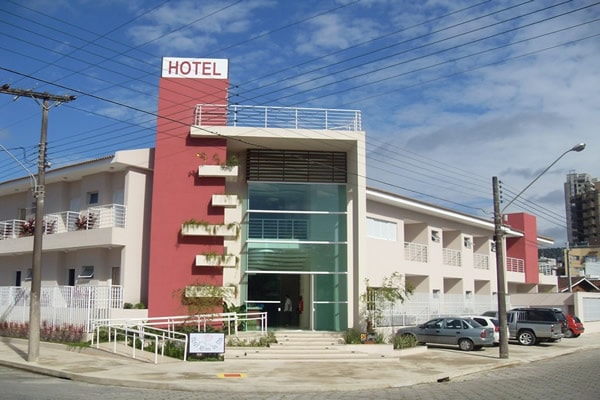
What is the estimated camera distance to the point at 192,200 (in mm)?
26188

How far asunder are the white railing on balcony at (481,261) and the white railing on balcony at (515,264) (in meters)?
2.48

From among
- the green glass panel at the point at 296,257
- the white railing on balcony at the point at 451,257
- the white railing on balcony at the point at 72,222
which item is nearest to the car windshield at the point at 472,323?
the green glass panel at the point at 296,257

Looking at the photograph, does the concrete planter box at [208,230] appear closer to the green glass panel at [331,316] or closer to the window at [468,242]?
the green glass panel at [331,316]

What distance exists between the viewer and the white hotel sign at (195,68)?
2705 centimetres

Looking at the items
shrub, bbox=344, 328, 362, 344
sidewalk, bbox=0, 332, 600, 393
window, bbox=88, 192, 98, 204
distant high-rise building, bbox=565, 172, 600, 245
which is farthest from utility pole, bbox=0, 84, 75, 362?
distant high-rise building, bbox=565, 172, 600, 245

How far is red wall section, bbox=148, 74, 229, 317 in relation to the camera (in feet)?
83.4

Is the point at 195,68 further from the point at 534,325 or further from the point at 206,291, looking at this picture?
the point at 534,325

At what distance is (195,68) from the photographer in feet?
89.0

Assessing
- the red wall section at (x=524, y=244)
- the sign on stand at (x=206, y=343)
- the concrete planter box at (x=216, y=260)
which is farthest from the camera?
the red wall section at (x=524, y=244)

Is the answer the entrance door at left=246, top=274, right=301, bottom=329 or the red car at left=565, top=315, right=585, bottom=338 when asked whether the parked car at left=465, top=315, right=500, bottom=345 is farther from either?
the red car at left=565, top=315, right=585, bottom=338

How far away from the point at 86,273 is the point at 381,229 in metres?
16.0

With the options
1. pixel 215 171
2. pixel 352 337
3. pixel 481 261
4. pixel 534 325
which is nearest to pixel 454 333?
pixel 352 337

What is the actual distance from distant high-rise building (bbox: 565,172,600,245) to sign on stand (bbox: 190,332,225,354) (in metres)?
113

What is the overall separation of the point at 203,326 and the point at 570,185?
130 metres
